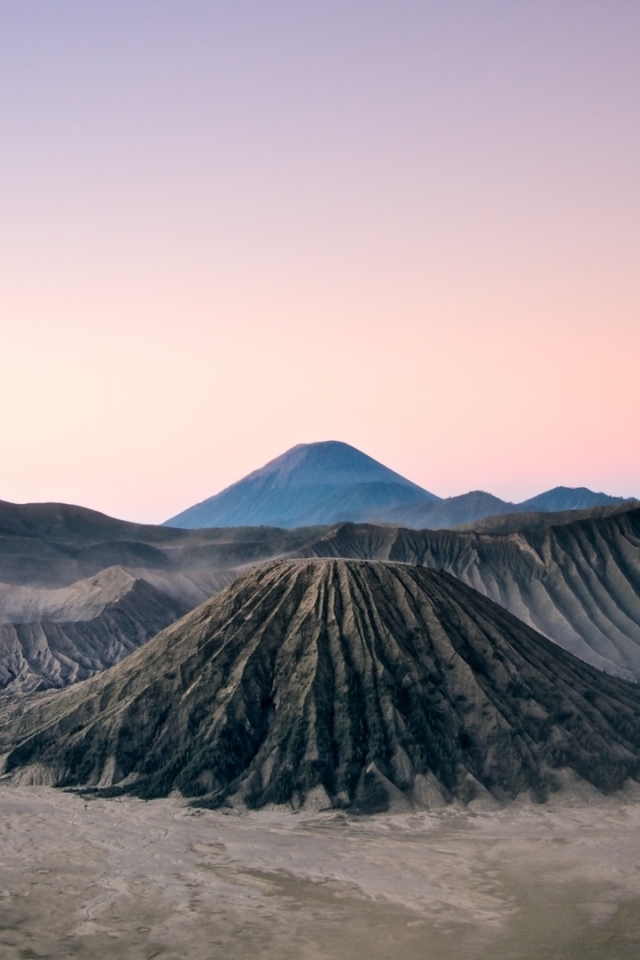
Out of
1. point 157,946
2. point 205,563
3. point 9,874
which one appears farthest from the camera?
point 205,563

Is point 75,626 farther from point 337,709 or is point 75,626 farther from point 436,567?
point 337,709

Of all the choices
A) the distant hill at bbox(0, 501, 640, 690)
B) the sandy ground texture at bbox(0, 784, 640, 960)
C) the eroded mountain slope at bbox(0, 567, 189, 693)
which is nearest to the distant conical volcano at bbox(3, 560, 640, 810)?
the sandy ground texture at bbox(0, 784, 640, 960)

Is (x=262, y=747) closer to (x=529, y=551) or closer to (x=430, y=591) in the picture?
(x=430, y=591)

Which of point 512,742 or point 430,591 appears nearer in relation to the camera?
point 512,742

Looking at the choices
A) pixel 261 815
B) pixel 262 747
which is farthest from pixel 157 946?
pixel 262 747

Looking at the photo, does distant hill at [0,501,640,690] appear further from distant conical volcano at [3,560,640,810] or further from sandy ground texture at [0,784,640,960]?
sandy ground texture at [0,784,640,960]

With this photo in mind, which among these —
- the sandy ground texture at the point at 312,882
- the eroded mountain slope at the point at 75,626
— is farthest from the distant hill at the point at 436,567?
the sandy ground texture at the point at 312,882

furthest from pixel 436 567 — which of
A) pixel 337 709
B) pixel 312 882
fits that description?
pixel 312 882
